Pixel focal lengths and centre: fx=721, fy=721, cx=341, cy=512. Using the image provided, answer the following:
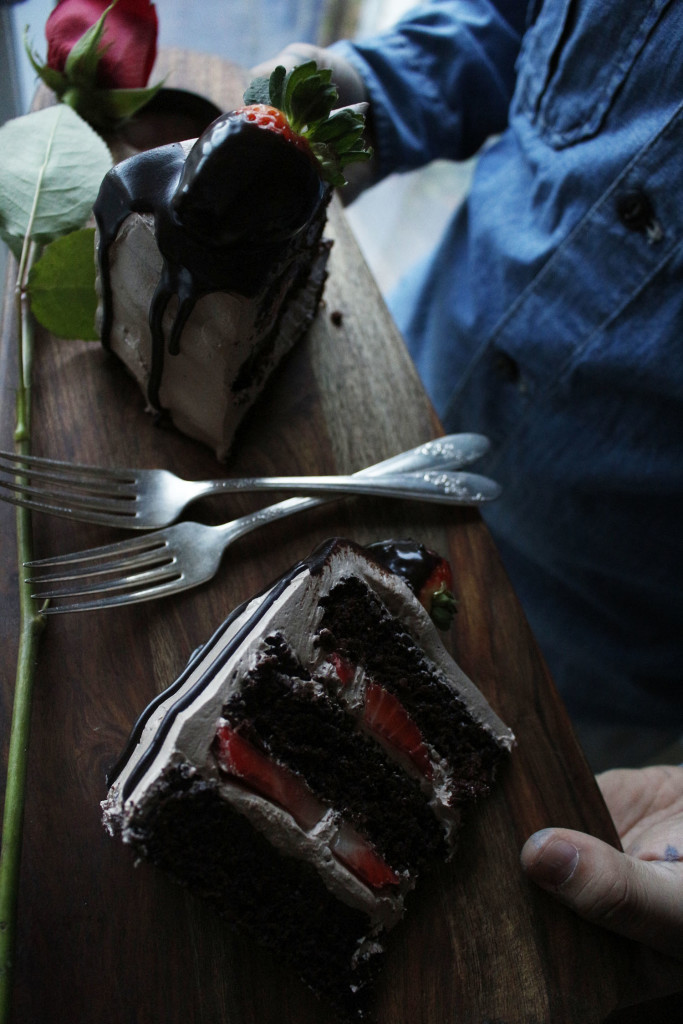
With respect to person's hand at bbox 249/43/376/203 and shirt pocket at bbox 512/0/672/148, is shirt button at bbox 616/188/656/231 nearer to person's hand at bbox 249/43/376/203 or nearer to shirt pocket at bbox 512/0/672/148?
shirt pocket at bbox 512/0/672/148

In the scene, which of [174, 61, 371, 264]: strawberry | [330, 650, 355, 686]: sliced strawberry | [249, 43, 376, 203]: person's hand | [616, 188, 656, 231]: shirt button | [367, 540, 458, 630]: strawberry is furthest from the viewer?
[249, 43, 376, 203]: person's hand

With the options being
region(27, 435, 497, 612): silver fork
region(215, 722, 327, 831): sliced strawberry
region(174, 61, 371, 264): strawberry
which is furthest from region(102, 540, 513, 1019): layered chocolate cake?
region(174, 61, 371, 264): strawberry

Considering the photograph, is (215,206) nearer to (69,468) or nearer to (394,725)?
(69,468)

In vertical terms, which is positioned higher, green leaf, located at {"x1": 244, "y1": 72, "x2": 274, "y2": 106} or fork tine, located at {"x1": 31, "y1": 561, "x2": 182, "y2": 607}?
green leaf, located at {"x1": 244, "y1": 72, "x2": 274, "y2": 106}

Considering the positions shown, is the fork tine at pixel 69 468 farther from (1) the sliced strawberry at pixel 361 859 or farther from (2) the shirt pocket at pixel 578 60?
(2) the shirt pocket at pixel 578 60

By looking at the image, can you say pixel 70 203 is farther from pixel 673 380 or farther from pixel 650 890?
pixel 650 890

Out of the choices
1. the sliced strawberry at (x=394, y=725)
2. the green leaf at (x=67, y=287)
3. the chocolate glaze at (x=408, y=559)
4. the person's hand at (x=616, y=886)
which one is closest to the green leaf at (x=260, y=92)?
the green leaf at (x=67, y=287)

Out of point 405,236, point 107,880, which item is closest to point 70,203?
point 107,880
